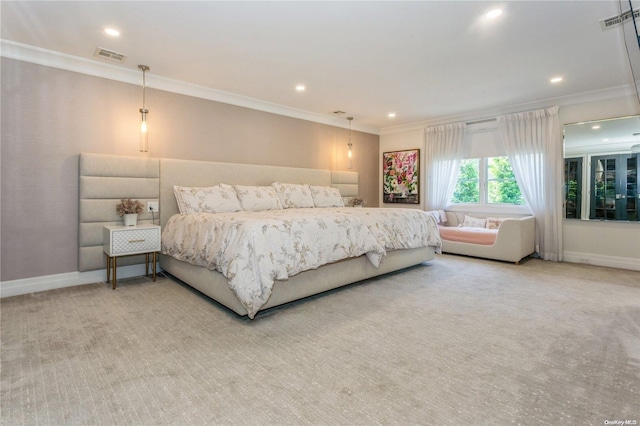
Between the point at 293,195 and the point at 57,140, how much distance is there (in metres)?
2.84

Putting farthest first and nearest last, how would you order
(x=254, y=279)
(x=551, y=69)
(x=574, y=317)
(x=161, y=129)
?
(x=161, y=129), (x=551, y=69), (x=574, y=317), (x=254, y=279)

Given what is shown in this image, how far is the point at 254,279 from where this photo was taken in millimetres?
2406

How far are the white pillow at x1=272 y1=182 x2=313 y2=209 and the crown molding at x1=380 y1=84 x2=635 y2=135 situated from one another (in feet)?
9.87

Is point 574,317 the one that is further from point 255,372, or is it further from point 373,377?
point 255,372

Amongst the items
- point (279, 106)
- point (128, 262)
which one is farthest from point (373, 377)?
point (279, 106)

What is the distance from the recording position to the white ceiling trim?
3.15m

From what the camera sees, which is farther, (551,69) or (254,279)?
(551,69)

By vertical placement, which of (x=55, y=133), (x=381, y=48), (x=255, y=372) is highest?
(x=381, y=48)

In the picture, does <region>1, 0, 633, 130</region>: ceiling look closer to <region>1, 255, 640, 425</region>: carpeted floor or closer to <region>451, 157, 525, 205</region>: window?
<region>451, 157, 525, 205</region>: window

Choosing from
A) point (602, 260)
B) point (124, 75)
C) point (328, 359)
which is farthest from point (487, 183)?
point (124, 75)

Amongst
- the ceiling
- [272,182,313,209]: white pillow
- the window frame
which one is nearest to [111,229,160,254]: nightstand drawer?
[272,182,313,209]: white pillow

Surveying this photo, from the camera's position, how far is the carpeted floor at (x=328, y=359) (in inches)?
58.7

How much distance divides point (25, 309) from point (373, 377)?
9.94 ft

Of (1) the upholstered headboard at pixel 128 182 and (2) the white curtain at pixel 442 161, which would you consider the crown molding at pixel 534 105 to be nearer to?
(2) the white curtain at pixel 442 161
